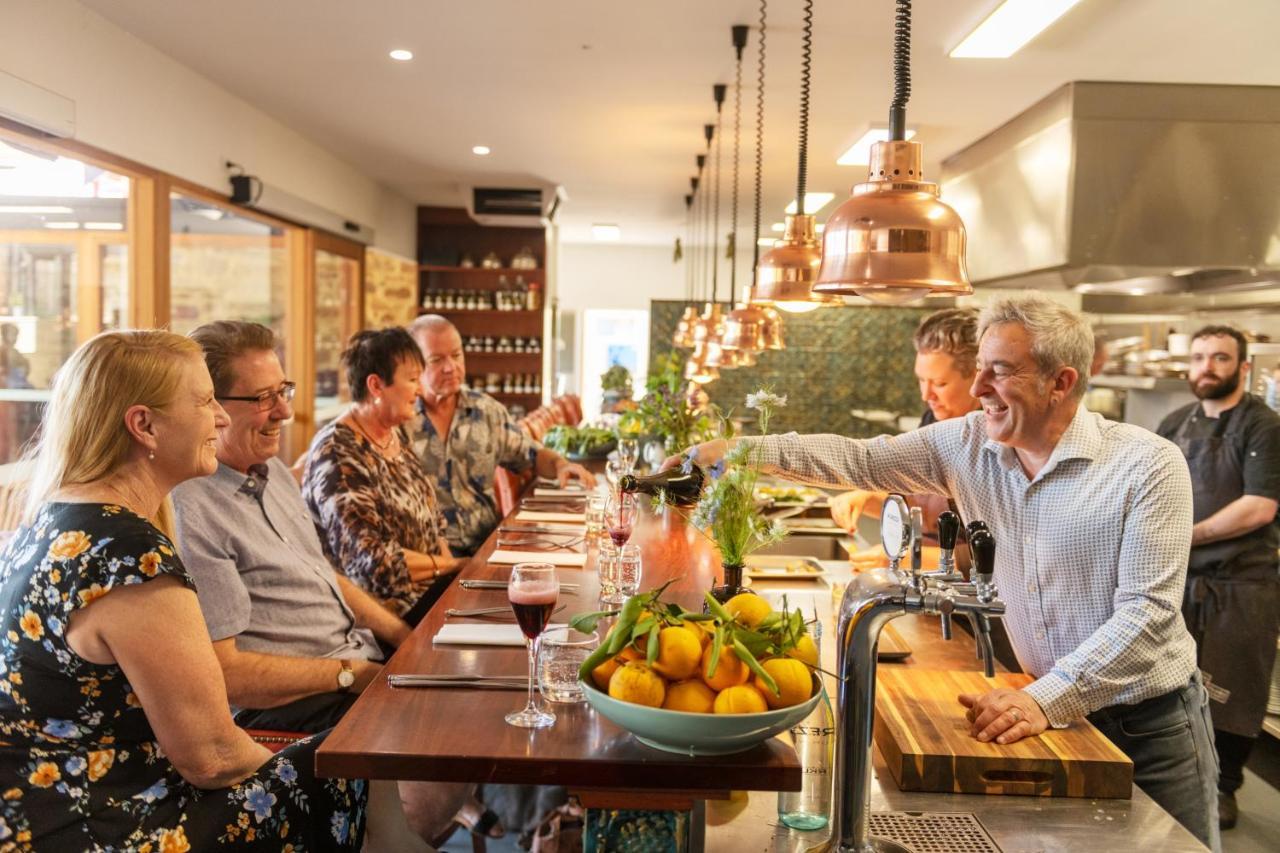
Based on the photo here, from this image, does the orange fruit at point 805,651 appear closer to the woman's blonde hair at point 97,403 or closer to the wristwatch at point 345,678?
the woman's blonde hair at point 97,403

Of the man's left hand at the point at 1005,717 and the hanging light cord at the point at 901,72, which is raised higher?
the hanging light cord at the point at 901,72

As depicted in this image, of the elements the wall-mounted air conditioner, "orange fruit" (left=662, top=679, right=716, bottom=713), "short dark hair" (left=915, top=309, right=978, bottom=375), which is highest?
the wall-mounted air conditioner

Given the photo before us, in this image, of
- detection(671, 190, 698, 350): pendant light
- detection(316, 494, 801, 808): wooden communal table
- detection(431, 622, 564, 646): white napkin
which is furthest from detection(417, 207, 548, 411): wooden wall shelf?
detection(316, 494, 801, 808): wooden communal table

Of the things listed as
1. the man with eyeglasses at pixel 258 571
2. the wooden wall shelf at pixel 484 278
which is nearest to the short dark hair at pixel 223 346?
the man with eyeglasses at pixel 258 571

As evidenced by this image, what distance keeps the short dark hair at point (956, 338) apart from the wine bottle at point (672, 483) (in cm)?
114

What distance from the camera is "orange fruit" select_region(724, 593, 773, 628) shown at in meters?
1.53

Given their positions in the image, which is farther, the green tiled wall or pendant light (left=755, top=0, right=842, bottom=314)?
the green tiled wall

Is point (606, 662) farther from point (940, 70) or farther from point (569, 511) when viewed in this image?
point (940, 70)

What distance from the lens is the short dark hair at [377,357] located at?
343cm

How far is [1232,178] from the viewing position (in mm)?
5199

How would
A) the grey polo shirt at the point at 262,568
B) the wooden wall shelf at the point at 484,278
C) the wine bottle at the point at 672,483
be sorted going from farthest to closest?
the wooden wall shelf at the point at 484,278 → the wine bottle at the point at 672,483 → the grey polo shirt at the point at 262,568

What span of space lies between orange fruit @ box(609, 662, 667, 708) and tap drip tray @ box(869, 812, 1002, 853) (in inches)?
15.2

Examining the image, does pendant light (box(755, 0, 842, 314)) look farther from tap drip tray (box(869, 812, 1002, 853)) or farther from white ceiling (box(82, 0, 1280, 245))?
white ceiling (box(82, 0, 1280, 245))

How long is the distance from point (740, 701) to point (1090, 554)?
1.00m
